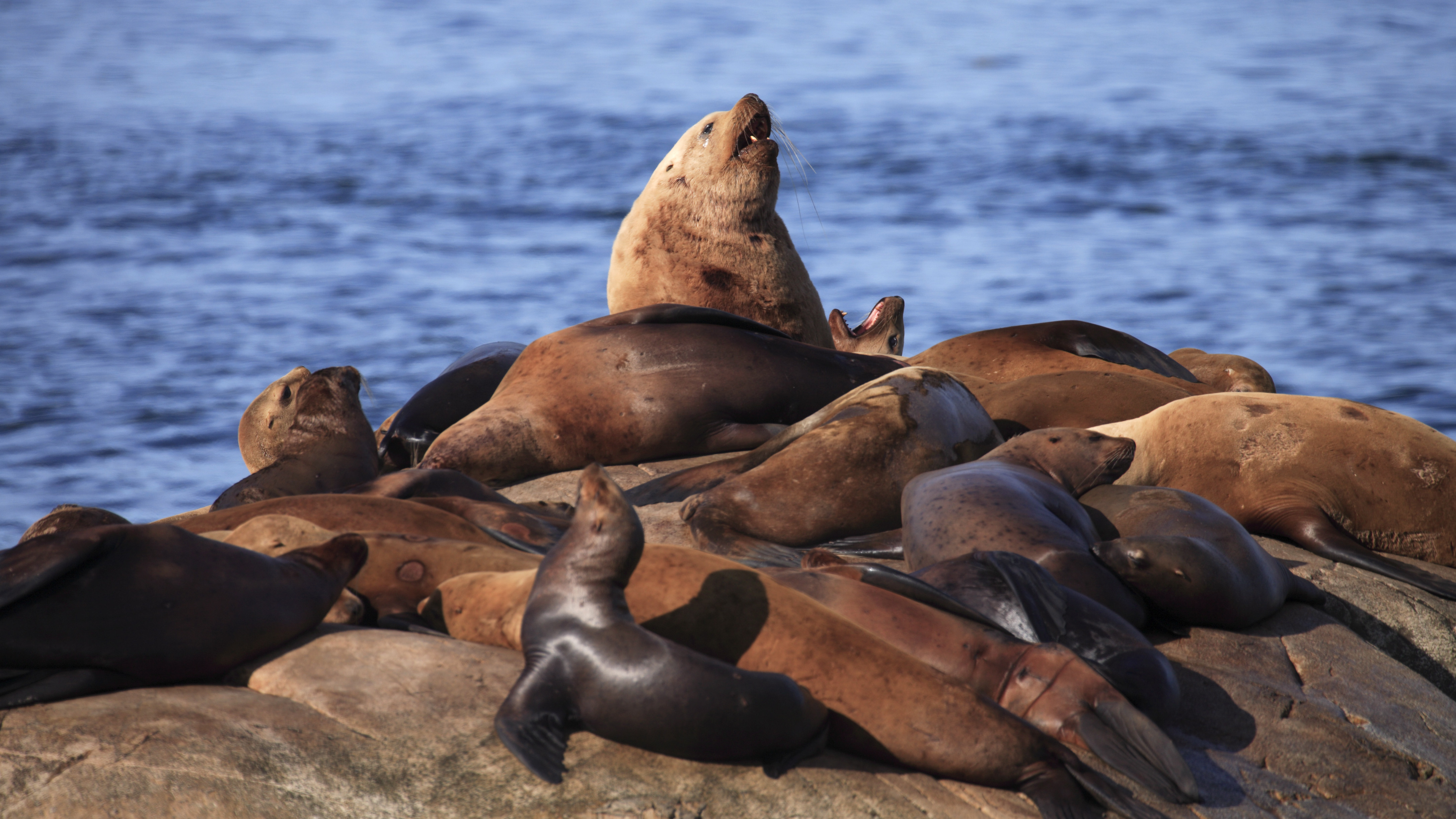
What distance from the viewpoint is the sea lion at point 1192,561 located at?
3.54 metres

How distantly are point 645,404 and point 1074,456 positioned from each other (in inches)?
72.6

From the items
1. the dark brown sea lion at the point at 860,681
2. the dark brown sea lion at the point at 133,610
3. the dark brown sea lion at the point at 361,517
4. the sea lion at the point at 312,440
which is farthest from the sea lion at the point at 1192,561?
the sea lion at the point at 312,440

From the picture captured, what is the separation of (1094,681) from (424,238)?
1843 cm

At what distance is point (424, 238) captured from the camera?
2016 centimetres

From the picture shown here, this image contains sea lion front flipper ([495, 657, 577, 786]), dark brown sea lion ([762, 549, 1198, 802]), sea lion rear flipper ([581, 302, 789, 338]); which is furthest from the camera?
sea lion rear flipper ([581, 302, 789, 338])

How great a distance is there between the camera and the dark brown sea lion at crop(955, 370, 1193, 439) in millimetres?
5648

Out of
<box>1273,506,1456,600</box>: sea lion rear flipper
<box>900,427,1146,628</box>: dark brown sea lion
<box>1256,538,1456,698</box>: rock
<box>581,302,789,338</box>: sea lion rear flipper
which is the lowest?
<box>1256,538,1456,698</box>: rock

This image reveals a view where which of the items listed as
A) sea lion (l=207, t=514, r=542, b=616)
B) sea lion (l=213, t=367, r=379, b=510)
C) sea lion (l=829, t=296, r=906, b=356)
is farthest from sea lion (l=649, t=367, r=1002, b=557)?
sea lion (l=829, t=296, r=906, b=356)

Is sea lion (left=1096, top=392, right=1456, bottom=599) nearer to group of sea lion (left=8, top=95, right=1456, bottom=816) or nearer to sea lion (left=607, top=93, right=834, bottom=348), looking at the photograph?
group of sea lion (left=8, top=95, right=1456, bottom=816)

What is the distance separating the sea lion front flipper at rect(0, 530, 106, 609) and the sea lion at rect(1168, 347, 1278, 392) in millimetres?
5676

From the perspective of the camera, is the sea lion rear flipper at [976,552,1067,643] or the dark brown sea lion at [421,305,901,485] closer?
the sea lion rear flipper at [976,552,1067,643]

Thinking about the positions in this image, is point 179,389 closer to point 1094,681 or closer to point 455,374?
point 455,374

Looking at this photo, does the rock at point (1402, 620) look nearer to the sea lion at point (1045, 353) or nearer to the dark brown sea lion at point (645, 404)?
the dark brown sea lion at point (645, 404)

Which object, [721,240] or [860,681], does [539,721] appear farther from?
[721,240]
